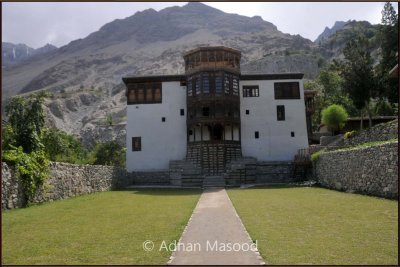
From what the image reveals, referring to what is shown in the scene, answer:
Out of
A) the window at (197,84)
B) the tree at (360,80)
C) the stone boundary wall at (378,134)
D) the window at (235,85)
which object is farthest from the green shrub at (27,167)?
the tree at (360,80)

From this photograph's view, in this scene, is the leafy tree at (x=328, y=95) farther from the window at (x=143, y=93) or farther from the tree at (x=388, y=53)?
the window at (x=143, y=93)

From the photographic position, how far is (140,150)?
122ft

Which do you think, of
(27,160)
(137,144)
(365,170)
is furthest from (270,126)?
(27,160)

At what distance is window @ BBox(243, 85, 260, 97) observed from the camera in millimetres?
37688

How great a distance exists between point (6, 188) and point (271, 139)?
2817cm

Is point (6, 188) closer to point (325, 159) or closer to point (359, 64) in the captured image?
point (325, 159)

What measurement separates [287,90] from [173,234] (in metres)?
31.7

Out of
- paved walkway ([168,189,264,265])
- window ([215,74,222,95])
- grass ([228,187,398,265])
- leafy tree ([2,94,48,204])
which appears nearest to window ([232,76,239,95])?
window ([215,74,222,95])

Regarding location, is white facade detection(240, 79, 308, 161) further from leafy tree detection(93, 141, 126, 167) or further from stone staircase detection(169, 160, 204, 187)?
leafy tree detection(93, 141, 126, 167)

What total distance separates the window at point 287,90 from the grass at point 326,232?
24.9 metres

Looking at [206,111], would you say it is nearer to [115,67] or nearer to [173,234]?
[173,234]

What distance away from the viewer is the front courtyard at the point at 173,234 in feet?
21.1

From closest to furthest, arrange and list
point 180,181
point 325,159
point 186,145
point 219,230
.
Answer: point 219,230 → point 325,159 → point 180,181 → point 186,145

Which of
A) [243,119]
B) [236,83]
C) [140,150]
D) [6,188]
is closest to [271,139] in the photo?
[243,119]
